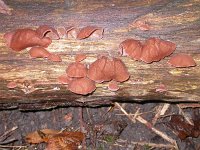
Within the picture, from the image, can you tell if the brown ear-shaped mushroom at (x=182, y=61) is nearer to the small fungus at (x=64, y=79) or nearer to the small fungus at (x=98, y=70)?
the small fungus at (x=98, y=70)

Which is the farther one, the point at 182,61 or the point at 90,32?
the point at 182,61

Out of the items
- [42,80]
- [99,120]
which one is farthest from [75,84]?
[99,120]

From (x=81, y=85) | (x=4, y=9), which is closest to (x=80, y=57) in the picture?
(x=81, y=85)

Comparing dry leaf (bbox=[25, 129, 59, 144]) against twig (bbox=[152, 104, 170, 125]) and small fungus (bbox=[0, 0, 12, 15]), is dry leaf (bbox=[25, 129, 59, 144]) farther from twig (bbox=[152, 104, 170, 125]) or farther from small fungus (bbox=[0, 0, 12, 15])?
small fungus (bbox=[0, 0, 12, 15])

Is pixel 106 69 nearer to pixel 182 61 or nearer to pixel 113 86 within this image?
pixel 113 86

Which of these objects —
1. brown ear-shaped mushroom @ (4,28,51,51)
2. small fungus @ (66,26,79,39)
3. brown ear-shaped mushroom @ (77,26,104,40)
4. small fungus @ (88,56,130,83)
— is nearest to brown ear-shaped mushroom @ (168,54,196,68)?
small fungus @ (88,56,130,83)

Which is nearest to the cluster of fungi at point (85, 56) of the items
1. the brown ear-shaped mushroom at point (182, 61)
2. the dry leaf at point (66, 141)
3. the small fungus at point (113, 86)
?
the brown ear-shaped mushroom at point (182, 61)
